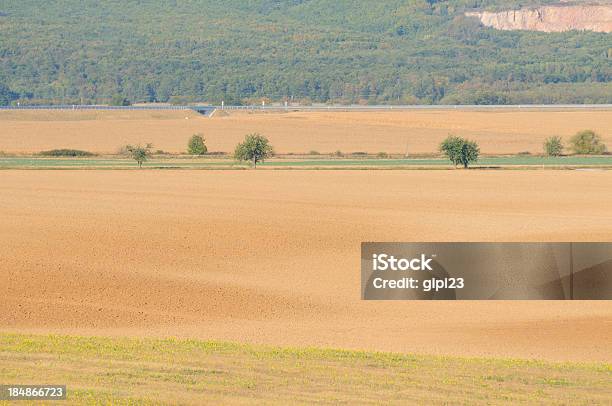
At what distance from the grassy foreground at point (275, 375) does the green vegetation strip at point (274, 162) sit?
5522cm

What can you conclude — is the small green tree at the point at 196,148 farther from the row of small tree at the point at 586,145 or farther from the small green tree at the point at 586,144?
the small green tree at the point at 586,144

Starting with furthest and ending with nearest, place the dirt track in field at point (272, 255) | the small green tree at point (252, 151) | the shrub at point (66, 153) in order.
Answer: the shrub at point (66, 153), the small green tree at point (252, 151), the dirt track in field at point (272, 255)

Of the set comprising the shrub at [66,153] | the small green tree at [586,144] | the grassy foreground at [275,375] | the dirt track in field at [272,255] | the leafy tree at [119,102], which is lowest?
the grassy foreground at [275,375]

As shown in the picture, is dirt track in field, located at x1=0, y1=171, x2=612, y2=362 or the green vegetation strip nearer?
dirt track in field, located at x1=0, y1=171, x2=612, y2=362

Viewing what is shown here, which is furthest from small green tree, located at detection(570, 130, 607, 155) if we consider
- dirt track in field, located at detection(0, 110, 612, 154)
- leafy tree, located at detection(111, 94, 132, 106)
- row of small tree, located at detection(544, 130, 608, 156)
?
leafy tree, located at detection(111, 94, 132, 106)

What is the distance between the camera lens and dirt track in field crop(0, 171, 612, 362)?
27766mm

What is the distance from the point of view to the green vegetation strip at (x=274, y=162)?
Answer: 79.1 m

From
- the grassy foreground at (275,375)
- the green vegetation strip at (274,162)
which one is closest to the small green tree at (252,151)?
the green vegetation strip at (274,162)

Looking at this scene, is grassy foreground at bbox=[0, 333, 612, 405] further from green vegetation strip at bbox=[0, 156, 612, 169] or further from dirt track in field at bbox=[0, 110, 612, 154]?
dirt track in field at bbox=[0, 110, 612, 154]

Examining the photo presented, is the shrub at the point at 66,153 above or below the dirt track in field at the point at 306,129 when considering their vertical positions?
below

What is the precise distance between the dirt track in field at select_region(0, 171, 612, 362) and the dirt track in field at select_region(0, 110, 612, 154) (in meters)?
44.1

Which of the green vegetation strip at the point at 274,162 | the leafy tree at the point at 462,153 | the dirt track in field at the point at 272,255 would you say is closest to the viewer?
the dirt track in field at the point at 272,255

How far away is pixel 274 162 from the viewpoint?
85375mm

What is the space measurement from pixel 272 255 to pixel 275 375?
1809 cm
